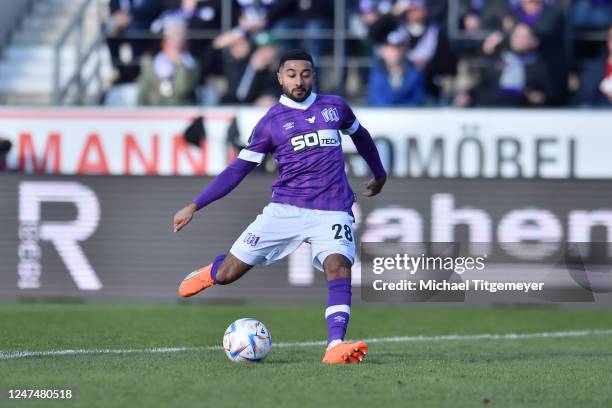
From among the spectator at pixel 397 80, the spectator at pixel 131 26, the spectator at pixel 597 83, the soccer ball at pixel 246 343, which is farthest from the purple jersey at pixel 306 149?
the spectator at pixel 131 26

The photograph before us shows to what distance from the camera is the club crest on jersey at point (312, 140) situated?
8.96 meters

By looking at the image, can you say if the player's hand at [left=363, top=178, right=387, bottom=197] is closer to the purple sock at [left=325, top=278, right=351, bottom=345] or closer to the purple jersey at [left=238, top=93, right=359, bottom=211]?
the purple jersey at [left=238, top=93, right=359, bottom=211]

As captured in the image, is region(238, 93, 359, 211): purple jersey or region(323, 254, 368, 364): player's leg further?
region(238, 93, 359, 211): purple jersey

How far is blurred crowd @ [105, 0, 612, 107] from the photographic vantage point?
1709cm

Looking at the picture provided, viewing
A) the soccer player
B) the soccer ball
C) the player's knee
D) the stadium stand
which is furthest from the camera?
the stadium stand

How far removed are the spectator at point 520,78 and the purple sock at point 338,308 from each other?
343 inches

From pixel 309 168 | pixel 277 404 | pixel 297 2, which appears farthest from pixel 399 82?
pixel 277 404

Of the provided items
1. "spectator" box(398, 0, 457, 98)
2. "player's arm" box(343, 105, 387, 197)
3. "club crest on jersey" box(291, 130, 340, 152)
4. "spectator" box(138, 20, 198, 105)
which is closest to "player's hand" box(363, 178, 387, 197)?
"player's arm" box(343, 105, 387, 197)

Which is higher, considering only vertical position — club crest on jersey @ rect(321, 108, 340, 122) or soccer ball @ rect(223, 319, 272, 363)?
club crest on jersey @ rect(321, 108, 340, 122)

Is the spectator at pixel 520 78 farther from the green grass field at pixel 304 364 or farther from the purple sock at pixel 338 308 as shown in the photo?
the purple sock at pixel 338 308

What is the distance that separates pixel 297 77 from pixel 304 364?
187 cm

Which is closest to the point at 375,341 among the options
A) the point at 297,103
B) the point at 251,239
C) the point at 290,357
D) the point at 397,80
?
the point at 290,357

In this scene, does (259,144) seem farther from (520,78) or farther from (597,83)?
(597,83)

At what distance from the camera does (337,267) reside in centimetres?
882
